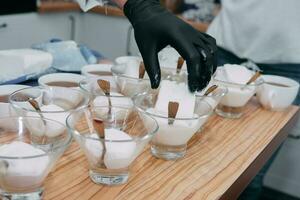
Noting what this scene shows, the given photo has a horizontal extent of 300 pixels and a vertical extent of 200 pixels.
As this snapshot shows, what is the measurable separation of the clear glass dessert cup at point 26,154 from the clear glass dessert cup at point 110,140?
3cm

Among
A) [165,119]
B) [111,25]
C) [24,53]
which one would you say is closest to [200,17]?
[111,25]

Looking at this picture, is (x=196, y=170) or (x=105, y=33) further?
(x=105, y=33)

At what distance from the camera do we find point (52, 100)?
841 millimetres

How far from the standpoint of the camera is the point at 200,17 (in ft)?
7.33

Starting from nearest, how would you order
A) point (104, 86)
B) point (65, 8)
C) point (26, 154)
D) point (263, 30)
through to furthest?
point (26, 154) → point (104, 86) → point (263, 30) → point (65, 8)

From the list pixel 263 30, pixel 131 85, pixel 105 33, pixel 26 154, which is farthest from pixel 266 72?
pixel 105 33

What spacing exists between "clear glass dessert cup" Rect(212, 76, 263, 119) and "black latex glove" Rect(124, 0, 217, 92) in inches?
7.5

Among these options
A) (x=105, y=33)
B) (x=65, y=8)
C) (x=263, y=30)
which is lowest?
(x=105, y=33)

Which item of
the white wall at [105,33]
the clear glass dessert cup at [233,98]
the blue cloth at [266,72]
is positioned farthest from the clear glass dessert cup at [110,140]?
the white wall at [105,33]

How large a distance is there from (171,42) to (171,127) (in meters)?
0.20

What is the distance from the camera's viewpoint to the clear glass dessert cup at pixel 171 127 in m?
0.77

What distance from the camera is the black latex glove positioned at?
0.81 metres

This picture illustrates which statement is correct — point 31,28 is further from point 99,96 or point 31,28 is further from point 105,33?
point 99,96

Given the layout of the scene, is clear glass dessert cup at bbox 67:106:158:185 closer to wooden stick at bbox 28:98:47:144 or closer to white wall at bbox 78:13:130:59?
wooden stick at bbox 28:98:47:144
